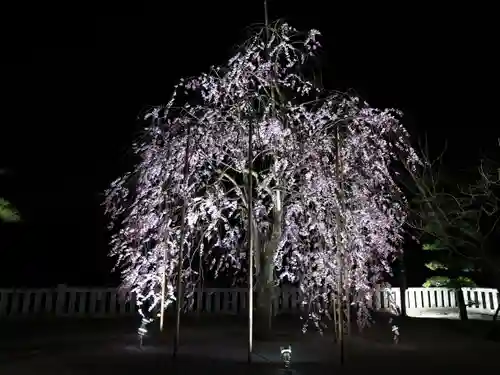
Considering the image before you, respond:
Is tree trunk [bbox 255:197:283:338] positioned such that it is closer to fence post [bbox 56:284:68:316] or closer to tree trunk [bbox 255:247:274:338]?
tree trunk [bbox 255:247:274:338]

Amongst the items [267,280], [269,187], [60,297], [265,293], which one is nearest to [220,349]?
[265,293]

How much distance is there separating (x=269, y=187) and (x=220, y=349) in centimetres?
246

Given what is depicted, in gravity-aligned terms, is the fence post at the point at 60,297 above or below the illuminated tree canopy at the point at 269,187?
below

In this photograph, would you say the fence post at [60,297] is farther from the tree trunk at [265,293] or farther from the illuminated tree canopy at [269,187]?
the tree trunk at [265,293]

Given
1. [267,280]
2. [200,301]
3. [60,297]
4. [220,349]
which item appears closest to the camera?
[220,349]

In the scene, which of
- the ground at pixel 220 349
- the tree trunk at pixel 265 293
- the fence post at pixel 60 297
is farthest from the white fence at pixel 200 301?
the tree trunk at pixel 265 293

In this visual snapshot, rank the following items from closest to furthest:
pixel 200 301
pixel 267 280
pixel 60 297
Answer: pixel 267 280
pixel 60 297
pixel 200 301

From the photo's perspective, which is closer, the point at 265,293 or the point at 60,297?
the point at 265,293

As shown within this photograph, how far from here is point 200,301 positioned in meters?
11.3

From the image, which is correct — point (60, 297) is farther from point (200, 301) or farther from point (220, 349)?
point (220, 349)

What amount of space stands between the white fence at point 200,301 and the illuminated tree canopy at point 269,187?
298cm

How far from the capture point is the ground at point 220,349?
550cm

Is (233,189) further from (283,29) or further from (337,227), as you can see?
(283,29)

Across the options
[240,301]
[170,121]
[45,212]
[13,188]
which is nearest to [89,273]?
[45,212]
